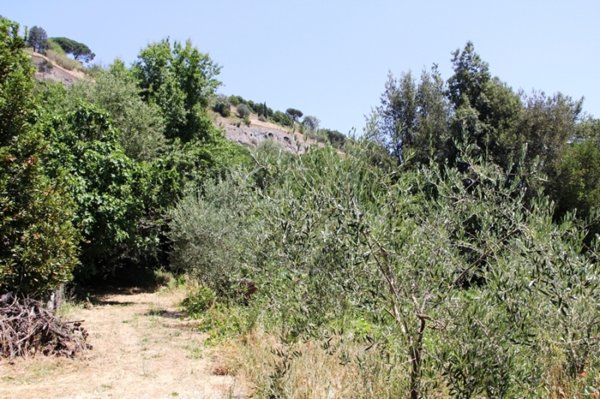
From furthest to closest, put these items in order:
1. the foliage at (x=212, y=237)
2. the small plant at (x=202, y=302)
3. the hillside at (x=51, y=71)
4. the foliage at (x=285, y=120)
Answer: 1. the hillside at (x=51, y=71)
2. the small plant at (x=202, y=302)
3. the foliage at (x=212, y=237)
4. the foliage at (x=285, y=120)

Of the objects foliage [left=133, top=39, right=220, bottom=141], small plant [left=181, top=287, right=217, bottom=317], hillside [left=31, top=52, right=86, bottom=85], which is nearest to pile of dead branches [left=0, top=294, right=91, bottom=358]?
small plant [left=181, top=287, right=217, bottom=317]

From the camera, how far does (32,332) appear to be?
809 centimetres

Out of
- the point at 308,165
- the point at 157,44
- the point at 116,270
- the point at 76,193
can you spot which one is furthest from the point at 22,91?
the point at 157,44

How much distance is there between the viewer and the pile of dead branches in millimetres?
7855

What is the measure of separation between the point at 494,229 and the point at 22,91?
9027mm

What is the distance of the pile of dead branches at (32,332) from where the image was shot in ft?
25.8

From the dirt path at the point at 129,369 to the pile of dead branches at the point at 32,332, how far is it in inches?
9.5

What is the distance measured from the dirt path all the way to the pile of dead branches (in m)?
0.24

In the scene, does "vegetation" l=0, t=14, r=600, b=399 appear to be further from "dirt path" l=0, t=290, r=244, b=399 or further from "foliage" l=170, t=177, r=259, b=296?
"foliage" l=170, t=177, r=259, b=296

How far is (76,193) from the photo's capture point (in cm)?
1386

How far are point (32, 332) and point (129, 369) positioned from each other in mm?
1824

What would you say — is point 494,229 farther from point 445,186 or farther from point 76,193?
point 76,193

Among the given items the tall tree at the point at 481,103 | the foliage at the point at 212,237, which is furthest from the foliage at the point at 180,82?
the tall tree at the point at 481,103

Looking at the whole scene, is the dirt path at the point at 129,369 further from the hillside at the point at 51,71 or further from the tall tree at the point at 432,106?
the hillside at the point at 51,71
